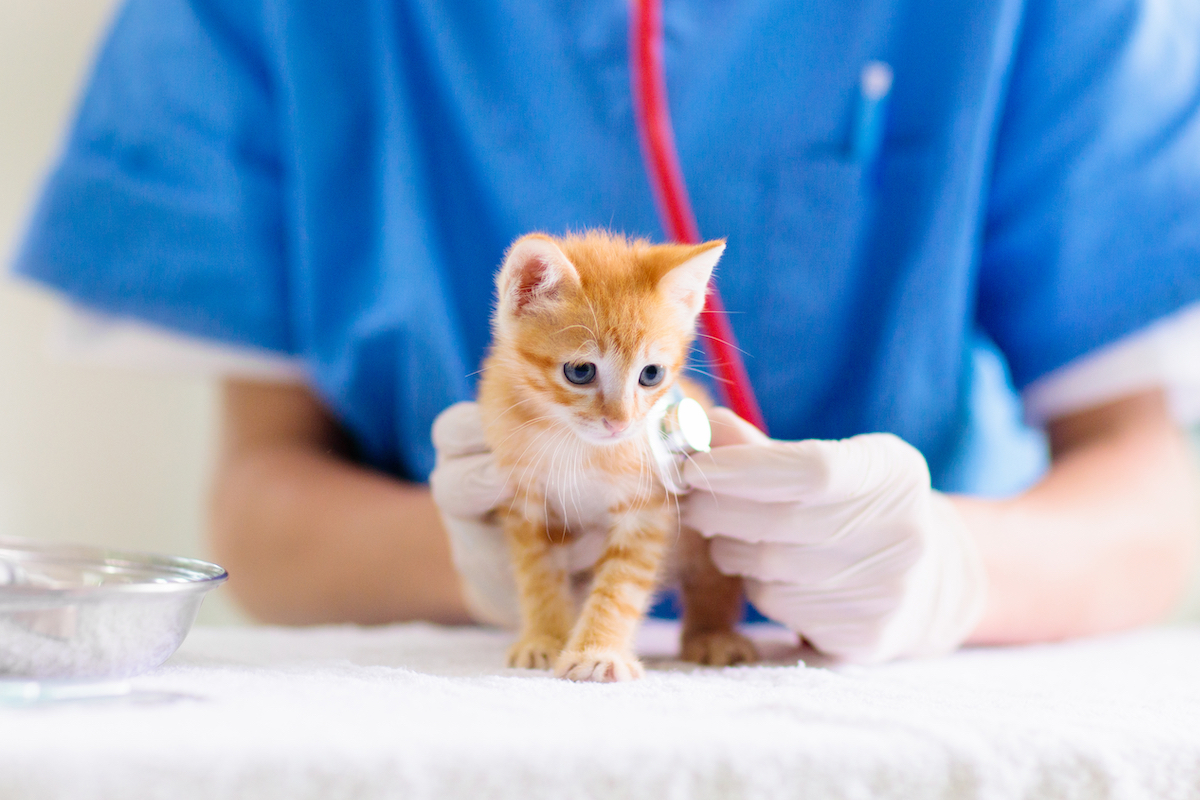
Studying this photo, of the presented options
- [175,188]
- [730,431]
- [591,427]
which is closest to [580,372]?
[591,427]

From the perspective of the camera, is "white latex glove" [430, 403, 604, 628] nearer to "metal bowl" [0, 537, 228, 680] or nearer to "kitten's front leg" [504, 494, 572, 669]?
"kitten's front leg" [504, 494, 572, 669]

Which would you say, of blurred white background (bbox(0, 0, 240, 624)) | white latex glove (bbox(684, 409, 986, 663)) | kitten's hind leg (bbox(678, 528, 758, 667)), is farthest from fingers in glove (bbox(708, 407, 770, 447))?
blurred white background (bbox(0, 0, 240, 624))

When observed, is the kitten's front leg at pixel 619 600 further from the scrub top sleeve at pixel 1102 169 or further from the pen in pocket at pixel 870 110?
the scrub top sleeve at pixel 1102 169

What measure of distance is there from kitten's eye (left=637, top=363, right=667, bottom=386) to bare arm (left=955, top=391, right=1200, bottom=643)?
0.51 m

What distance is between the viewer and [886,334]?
1.16 metres

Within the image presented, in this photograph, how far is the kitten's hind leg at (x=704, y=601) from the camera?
0.84m

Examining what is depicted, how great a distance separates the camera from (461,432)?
0.82m

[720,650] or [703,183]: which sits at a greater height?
[703,183]

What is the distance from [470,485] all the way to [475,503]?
1.0 inches

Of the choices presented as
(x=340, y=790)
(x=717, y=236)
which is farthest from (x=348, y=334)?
(x=340, y=790)

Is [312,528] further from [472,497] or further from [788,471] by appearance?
[788,471]

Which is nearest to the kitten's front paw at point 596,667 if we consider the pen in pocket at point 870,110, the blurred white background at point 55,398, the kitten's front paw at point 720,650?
the kitten's front paw at point 720,650

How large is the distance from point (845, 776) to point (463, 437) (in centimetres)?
49

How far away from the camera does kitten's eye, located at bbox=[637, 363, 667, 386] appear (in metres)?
0.72
